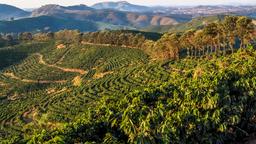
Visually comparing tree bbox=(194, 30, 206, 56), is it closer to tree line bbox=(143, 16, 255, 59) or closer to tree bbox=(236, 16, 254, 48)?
tree line bbox=(143, 16, 255, 59)

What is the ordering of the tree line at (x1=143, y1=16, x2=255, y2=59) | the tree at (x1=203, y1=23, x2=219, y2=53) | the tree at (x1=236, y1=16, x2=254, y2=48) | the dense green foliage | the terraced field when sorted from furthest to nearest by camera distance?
the tree at (x1=203, y1=23, x2=219, y2=53) → the tree line at (x1=143, y1=16, x2=255, y2=59) → the tree at (x1=236, y1=16, x2=254, y2=48) → the terraced field → the dense green foliage

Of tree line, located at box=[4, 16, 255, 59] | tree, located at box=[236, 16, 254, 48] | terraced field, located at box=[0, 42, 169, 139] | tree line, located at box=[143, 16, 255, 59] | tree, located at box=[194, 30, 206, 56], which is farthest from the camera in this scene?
tree, located at box=[194, 30, 206, 56]

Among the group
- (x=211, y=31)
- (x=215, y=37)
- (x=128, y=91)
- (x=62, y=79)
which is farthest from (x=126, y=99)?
(x=62, y=79)

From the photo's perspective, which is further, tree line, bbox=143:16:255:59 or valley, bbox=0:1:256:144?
tree line, bbox=143:16:255:59

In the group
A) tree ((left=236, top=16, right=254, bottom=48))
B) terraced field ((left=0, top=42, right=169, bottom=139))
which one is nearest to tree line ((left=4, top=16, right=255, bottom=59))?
tree ((left=236, top=16, right=254, bottom=48))

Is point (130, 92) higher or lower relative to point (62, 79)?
higher

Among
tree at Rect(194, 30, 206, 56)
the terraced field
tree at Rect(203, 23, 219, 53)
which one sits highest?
tree at Rect(203, 23, 219, 53)

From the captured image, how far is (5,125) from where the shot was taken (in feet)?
Result: 274

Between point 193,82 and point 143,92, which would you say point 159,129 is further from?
point 193,82

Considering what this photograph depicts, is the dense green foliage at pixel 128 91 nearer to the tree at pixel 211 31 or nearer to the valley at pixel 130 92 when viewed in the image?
the valley at pixel 130 92

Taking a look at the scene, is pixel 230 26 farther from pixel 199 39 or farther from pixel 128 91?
pixel 128 91

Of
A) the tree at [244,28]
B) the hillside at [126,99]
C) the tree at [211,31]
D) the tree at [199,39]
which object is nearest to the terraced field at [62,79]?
the hillside at [126,99]

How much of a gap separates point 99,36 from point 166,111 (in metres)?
130

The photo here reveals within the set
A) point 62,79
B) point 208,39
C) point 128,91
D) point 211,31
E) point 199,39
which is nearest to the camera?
point 128,91
